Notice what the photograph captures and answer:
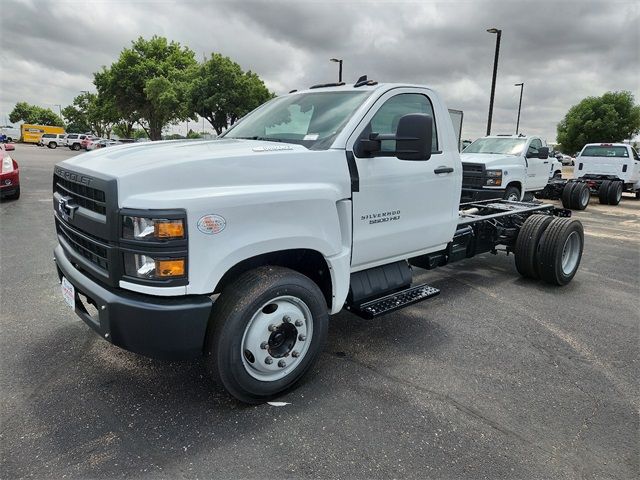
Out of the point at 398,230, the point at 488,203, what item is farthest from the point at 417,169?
the point at 488,203

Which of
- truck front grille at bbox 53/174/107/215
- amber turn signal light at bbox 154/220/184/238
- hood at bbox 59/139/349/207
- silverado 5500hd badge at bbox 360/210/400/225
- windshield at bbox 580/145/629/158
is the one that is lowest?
silverado 5500hd badge at bbox 360/210/400/225

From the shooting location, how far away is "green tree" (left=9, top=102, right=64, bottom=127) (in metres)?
111

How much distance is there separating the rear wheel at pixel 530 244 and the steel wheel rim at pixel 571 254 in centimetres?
40

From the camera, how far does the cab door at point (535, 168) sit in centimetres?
1200

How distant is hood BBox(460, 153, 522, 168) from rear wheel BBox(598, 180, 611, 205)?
21.5 feet

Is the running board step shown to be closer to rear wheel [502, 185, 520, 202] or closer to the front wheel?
the front wheel

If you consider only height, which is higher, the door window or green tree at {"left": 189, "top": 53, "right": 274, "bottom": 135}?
green tree at {"left": 189, "top": 53, "right": 274, "bottom": 135}

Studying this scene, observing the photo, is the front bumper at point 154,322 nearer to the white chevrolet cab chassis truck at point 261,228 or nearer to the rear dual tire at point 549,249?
the white chevrolet cab chassis truck at point 261,228

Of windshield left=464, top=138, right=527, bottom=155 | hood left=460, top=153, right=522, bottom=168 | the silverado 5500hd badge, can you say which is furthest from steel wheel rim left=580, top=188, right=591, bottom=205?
the silverado 5500hd badge

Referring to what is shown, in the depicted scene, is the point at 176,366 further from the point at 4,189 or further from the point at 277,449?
the point at 4,189

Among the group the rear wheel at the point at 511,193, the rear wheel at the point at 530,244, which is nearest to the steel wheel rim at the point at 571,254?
the rear wheel at the point at 530,244

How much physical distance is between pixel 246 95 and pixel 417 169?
29.2m

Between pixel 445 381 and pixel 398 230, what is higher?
pixel 398 230

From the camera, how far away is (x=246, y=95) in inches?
1222
